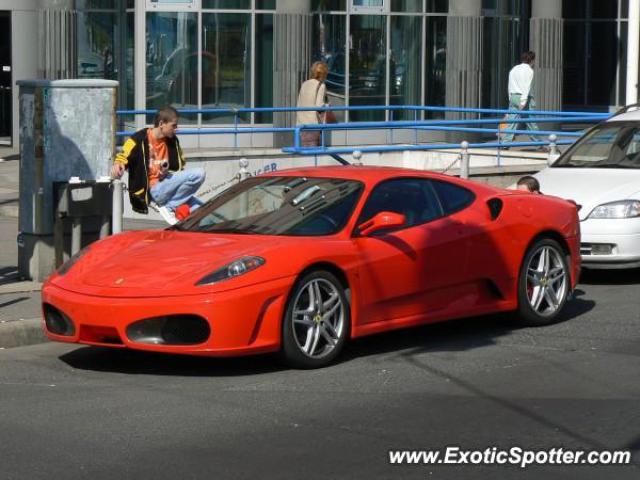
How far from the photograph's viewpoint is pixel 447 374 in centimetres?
909

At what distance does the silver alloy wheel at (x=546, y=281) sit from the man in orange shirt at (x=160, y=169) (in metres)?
3.41

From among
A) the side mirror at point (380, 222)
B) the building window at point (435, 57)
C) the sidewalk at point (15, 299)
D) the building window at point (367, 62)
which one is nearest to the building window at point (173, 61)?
the building window at point (367, 62)

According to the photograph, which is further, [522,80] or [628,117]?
[522,80]

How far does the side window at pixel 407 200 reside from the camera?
9922 millimetres

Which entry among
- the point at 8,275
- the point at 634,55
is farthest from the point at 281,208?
the point at 634,55

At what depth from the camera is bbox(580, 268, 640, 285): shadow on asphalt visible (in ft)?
44.4

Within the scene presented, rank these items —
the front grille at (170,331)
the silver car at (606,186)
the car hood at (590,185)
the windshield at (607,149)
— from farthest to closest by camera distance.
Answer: the windshield at (607,149) → the car hood at (590,185) → the silver car at (606,186) → the front grille at (170,331)

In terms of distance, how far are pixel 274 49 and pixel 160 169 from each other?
16178 mm

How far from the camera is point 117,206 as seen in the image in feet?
39.6

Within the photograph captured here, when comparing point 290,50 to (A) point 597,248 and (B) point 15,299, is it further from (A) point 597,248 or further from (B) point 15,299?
(B) point 15,299

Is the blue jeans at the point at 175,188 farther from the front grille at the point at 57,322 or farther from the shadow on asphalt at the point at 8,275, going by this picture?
the front grille at the point at 57,322

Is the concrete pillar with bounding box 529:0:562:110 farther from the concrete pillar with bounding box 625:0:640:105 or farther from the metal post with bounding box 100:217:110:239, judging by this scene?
the metal post with bounding box 100:217:110:239

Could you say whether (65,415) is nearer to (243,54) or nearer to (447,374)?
(447,374)

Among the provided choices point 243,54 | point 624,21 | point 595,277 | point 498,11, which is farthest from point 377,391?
point 624,21
